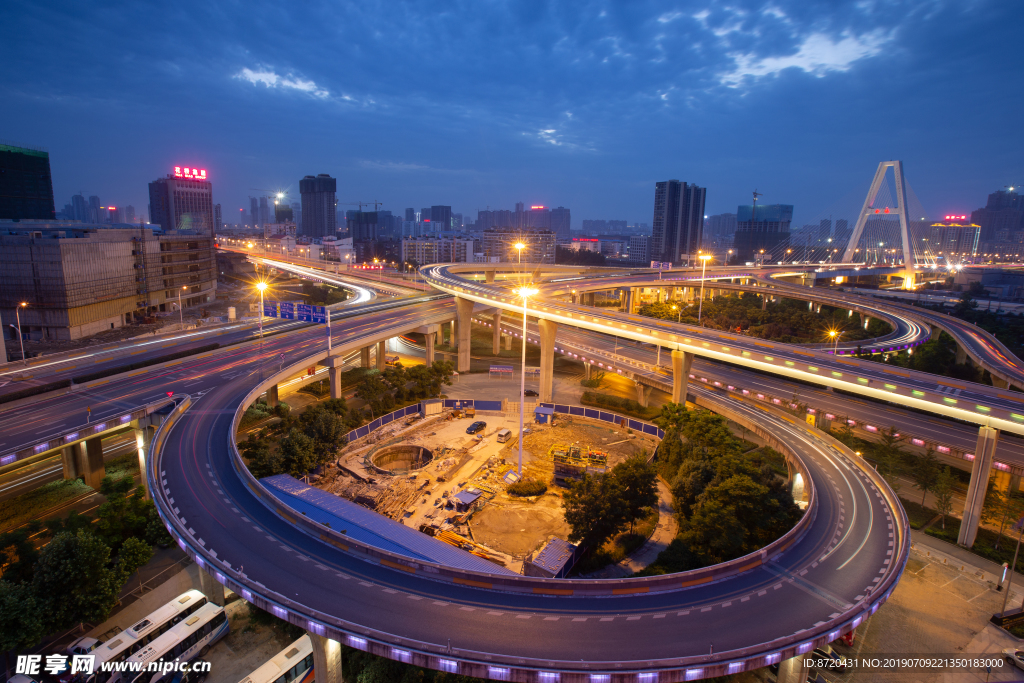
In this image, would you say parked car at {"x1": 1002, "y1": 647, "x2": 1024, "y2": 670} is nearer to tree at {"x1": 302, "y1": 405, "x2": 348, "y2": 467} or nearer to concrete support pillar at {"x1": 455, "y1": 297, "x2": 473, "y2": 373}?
tree at {"x1": 302, "y1": 405, "x2": 348, "y2": 467}

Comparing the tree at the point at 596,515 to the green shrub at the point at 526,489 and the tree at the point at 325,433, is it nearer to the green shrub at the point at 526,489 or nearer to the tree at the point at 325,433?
the green shrub at the point at 526,489

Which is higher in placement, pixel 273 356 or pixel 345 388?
pixel 273 356

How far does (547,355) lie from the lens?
60500mm

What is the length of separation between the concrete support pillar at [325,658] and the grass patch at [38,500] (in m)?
25.5

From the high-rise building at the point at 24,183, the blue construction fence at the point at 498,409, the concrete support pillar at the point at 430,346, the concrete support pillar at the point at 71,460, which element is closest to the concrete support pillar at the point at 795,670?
the blue construction fence at the point at 498,409

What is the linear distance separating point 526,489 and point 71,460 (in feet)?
111

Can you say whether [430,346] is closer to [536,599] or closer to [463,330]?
[463,330]

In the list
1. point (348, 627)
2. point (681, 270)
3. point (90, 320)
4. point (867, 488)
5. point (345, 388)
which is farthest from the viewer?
point (681, 270)

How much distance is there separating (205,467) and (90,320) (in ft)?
206

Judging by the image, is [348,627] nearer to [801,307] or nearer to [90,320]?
[90,320]

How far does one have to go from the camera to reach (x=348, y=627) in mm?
18609

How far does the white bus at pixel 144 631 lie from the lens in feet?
70.8

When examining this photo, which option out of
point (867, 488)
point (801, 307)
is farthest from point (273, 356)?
point (801, 307)

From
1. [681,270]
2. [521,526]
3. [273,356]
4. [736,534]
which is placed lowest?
[521,526]
